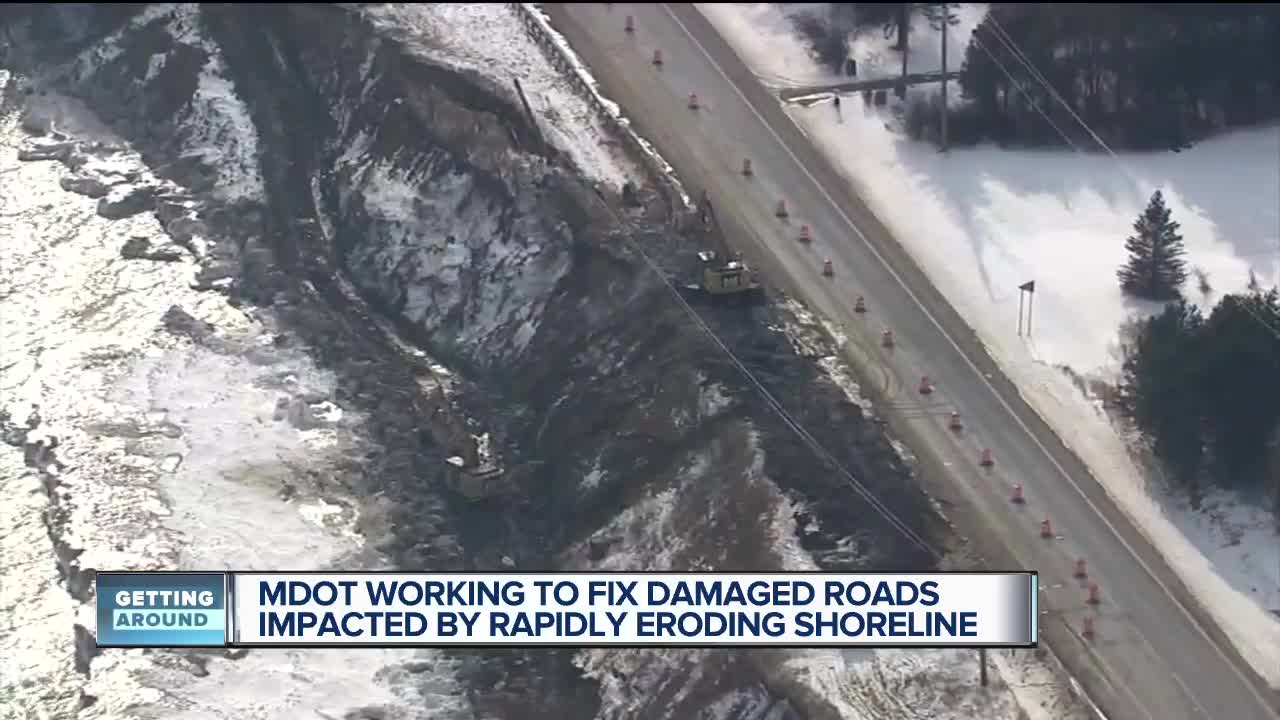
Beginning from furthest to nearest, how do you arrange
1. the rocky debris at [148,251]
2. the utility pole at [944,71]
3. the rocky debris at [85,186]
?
the rocky debris at [85,186] < the rocky debris at [148,251] < the utility pole at [944,71]

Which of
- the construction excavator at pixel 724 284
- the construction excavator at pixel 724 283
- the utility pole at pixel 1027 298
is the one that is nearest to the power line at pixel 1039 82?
the utility pole at pixel 1027 298

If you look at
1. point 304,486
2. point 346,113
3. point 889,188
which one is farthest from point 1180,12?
point 304,486

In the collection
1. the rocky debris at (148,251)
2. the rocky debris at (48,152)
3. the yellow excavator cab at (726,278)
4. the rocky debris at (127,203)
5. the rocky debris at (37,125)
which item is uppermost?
the rocky debris at (37,125)

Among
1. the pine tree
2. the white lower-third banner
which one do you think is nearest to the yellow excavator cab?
the pine tree

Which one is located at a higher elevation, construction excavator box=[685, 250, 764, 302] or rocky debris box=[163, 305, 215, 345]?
construction excavator box=[685, 250, 764, 302]

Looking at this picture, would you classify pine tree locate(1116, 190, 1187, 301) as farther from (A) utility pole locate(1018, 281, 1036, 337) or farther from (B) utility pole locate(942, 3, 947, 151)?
(B) utility pole locate(942, 3, 947, 151)

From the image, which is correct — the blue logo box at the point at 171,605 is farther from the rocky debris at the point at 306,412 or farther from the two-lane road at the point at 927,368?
the rocky debris at the point at 306,412

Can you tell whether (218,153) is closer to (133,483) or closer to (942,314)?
(133,483)
